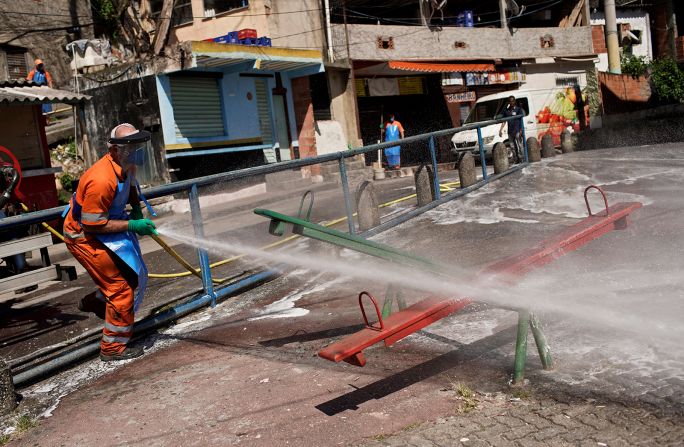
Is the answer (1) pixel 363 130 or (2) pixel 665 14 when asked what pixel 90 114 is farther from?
(2) pixel 665 14

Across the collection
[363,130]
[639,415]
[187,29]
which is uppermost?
[187,29]

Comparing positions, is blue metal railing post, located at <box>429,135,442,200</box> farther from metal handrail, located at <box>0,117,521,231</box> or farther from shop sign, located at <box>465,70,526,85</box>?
shop sign, located at <box>465,70,526,85</box>

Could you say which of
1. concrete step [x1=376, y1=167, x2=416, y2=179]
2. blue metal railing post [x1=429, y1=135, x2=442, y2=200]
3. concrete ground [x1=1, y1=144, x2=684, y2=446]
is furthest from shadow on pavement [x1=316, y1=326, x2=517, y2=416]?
concrete step [x1=376, y1=167, x2=416, y2=179]

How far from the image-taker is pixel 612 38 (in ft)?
93.0

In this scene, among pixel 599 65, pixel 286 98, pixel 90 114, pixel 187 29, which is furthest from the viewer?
pixel 599 65

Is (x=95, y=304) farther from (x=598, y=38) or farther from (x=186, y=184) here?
(x=598, y=38)

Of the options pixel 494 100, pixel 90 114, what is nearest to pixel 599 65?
pixel 494 100

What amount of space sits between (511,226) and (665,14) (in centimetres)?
3094

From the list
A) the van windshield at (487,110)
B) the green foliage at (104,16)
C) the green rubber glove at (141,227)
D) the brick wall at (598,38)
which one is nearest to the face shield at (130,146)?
the green rubber glove at (141,227)

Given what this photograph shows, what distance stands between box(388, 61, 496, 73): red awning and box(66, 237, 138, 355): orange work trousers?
17.5 m

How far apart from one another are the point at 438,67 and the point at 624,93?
11185mm

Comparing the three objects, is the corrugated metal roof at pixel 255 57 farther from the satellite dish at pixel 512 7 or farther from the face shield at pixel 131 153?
the face shield at pixel 131 153

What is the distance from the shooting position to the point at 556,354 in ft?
13.1

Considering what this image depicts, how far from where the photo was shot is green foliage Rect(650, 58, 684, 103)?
1143 inches
